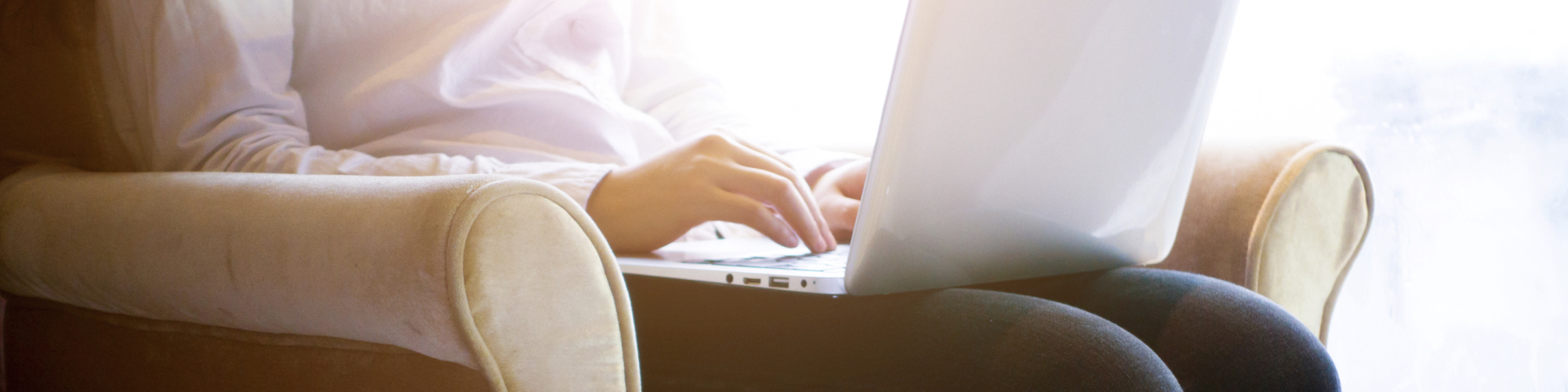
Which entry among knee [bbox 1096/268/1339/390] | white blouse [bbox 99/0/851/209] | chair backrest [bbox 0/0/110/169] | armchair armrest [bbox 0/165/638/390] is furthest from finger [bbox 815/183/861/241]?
chair backrest [bbox 0/0/110/169]

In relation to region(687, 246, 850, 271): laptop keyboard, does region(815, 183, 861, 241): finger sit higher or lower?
lower

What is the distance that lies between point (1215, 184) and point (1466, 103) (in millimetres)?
639

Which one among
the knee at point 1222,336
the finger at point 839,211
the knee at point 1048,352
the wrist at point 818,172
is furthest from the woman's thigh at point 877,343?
the wrist at point 818,172

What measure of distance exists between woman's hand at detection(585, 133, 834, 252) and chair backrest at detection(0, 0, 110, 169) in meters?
0.33

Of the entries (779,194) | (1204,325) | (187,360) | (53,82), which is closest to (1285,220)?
(1204,325)

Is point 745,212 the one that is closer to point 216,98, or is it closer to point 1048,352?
point 1048,352

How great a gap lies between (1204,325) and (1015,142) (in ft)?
0.75

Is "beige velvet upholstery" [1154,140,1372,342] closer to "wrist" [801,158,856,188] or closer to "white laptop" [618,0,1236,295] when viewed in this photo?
"white laptop" [618,0,1236,295]

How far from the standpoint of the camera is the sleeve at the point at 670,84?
3.69 ft

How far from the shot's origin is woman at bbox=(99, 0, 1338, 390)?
41 cm

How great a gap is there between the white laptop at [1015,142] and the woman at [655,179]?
0.03 metres

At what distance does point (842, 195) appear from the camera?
2.34 feet

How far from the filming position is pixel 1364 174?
731 millimetres

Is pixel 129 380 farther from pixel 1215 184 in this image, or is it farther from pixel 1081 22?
pixel 1215 184
